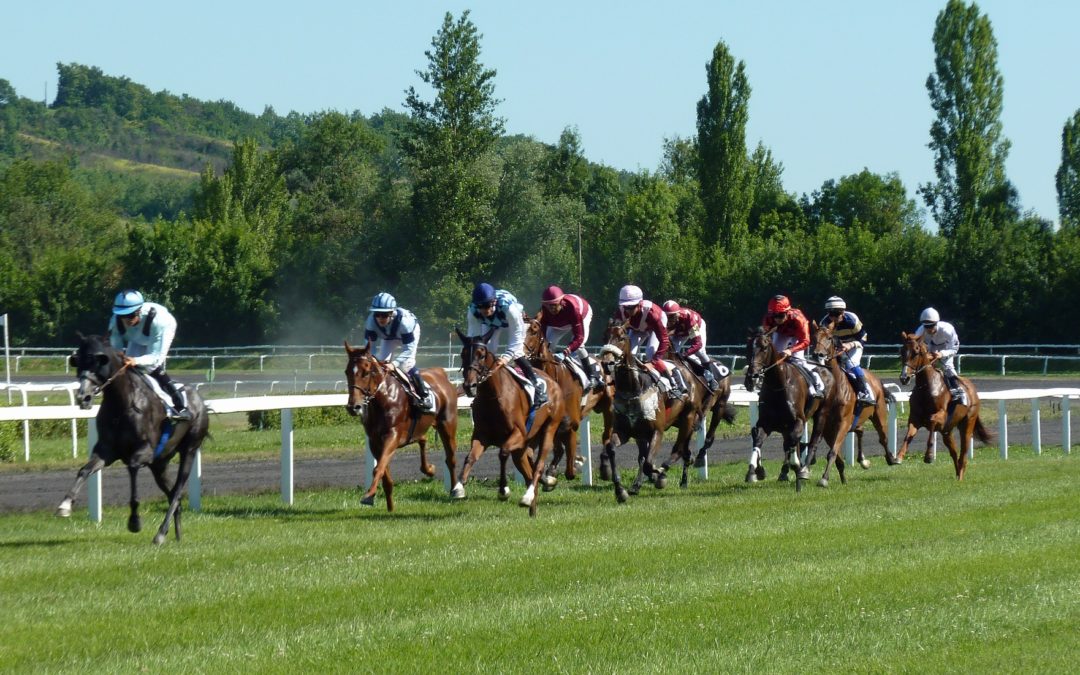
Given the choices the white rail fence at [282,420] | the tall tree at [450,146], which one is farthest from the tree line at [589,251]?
the white rail fence at [282,420]

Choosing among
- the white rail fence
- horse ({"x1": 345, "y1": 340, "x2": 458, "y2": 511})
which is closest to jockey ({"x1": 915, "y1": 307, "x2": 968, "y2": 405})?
the white rail fence

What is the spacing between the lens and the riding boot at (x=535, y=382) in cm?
1482

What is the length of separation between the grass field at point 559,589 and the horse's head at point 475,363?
1.29 meters

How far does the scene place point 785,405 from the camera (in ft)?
58.0

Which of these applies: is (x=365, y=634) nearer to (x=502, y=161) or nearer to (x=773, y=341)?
(x=773, y=341)

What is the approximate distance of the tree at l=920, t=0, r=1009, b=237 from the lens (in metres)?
57.1

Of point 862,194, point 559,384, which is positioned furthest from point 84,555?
point 862,194

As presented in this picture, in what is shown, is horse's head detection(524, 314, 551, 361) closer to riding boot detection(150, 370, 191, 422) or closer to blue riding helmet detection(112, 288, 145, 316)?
riding boot detection(150, 370, 191, 422)

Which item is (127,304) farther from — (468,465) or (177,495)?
(468,465)

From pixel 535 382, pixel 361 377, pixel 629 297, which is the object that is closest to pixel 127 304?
pixel 361 377

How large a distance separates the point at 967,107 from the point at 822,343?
41555mm

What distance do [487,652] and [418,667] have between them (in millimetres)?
474

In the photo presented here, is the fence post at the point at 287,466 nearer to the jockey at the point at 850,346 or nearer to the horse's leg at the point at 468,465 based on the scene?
the horse's leg at the point at 468,465

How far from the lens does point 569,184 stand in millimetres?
96125
